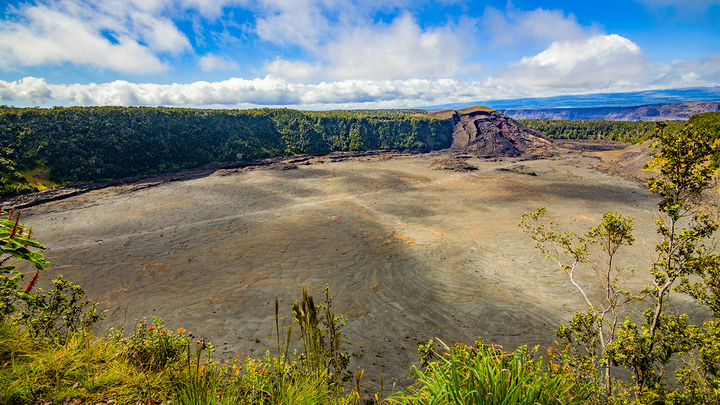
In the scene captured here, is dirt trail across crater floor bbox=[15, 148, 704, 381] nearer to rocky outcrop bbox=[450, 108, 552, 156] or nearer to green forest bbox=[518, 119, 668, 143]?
rocky outcrop bbox=[450, 108, 552, 156]

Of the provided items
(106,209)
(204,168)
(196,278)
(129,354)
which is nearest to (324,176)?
(204,168)

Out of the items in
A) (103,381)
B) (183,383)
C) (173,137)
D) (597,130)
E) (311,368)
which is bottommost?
(311,368)

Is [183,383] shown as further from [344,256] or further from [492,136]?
[492,136]

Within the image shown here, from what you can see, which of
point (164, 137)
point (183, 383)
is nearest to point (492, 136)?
point (164, 137)

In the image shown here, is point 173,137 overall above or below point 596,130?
above

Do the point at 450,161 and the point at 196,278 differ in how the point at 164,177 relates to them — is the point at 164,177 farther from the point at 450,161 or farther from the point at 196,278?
the point at 450,161

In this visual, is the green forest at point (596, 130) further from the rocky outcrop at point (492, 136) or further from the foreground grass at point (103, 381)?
the foreground grass at point (103, 381)
